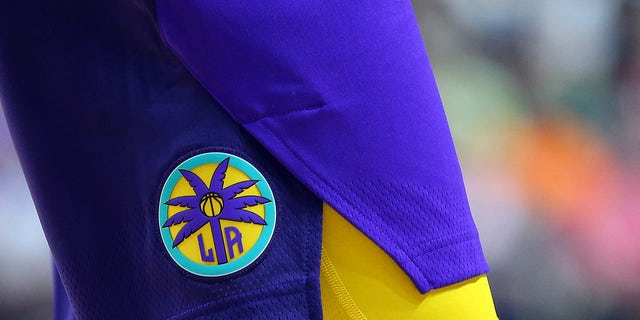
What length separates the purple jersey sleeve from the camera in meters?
0.74

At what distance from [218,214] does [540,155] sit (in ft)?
5.67

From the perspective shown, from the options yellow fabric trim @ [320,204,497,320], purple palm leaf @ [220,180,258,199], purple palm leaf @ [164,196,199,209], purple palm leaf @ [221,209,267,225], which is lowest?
yellow fabric trim @ [320,204,497,320]

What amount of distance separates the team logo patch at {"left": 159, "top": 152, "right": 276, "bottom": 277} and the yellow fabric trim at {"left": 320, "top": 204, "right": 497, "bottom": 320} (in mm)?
61

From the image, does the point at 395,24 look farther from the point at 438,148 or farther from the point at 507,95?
the point at 507,95

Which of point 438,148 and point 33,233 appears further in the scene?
point 33,233

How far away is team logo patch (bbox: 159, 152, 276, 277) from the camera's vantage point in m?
0.75

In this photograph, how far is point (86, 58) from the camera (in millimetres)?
771

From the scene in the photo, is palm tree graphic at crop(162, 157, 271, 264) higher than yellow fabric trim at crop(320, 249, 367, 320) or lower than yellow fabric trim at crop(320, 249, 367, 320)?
higher

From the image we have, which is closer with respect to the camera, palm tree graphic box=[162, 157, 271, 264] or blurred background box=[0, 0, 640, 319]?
palm tree graphic box=[162, 157, 271, 264]

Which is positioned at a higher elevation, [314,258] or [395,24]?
[395,24]

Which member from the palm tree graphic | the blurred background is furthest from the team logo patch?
the blurred background

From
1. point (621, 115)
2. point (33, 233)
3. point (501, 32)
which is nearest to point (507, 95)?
point (501, 32)

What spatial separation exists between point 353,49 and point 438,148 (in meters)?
0.12

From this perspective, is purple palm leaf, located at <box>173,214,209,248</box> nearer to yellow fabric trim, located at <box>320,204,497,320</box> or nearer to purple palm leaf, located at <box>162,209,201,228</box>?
purple palm leaf, located at <box>162,209,201,228</box>
